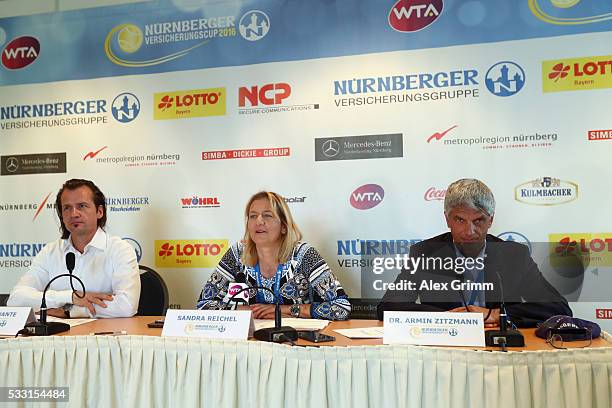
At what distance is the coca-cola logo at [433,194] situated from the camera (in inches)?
139

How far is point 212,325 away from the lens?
202cm

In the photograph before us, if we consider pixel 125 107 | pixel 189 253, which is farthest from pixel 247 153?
pixel 125 107

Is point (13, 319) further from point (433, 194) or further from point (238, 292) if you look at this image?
point (433, 194)

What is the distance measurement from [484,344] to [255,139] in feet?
7.94

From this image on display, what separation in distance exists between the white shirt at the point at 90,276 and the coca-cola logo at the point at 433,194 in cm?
182

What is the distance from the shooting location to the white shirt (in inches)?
106

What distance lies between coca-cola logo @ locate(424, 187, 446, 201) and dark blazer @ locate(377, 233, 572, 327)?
116 centimetres

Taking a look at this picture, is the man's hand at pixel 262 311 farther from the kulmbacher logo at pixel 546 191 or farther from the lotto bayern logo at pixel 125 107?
the lotto bayern logo at pixel 125 107

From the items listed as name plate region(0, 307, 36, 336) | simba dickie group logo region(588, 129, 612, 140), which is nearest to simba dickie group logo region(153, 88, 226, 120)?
name plate region(0, 307, 36, 336)

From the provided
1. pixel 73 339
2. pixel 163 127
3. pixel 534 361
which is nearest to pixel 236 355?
pixel 73 339

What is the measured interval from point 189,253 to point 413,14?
2.22m

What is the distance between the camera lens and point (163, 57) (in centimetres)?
404

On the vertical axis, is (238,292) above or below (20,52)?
below

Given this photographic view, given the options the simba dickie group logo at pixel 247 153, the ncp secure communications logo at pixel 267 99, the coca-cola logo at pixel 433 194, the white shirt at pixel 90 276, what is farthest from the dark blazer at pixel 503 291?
the ncp secure communications logo at pixel 267 99
